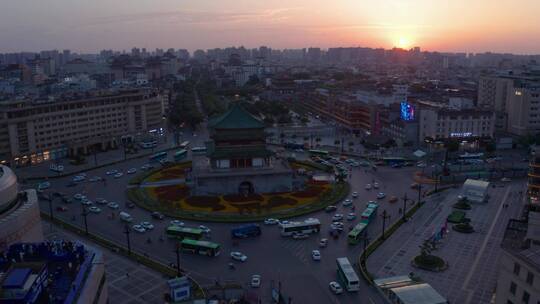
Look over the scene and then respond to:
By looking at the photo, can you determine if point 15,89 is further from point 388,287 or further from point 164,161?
point 388,287

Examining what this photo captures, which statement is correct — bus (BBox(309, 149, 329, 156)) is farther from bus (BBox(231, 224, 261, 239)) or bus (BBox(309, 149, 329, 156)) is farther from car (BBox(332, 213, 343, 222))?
bus (BBox(231, 224, 261, 239))

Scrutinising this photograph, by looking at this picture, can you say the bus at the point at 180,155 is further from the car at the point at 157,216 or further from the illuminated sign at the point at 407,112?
the illuminated sign at the point at 407,112

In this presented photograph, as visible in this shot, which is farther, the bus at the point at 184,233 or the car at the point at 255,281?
the bus at the point at 184,233

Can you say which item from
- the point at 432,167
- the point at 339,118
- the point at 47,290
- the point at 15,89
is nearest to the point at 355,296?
the point at 47,290

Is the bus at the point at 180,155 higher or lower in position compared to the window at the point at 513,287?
lower

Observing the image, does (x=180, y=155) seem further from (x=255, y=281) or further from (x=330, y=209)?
(x=255, y=281)

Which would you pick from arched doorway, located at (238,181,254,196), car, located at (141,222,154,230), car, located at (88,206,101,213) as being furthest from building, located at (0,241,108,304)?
arched doorway, located at (238,181,254,196)

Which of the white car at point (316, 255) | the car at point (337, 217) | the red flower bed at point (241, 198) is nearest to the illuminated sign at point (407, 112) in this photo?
the red flower bed at point (241, 198)
